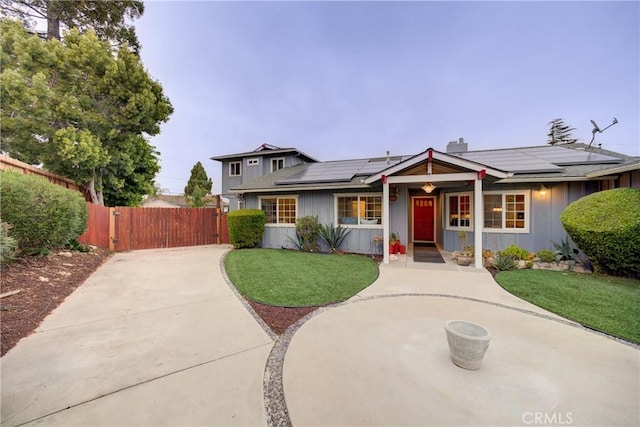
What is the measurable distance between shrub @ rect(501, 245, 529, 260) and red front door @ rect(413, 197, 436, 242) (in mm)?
4162

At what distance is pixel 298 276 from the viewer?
6008mm

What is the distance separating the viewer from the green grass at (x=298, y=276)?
15.4ft

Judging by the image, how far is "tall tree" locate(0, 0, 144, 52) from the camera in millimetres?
10172

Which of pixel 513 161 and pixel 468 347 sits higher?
Answer: pixel 513 161

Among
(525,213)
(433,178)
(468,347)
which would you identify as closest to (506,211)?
(525,213)

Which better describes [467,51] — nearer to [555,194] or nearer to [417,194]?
[417,194]

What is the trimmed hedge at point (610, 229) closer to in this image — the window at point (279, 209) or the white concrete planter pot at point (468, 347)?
Result: the white concrete planter pot at point (468, 347)

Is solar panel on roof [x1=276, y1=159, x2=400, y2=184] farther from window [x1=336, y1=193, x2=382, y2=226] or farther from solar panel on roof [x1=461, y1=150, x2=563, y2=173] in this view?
solar panel on roof [x1=461, y1=150, x2=563, y2=173]

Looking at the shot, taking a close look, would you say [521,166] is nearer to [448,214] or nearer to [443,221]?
[448,214]

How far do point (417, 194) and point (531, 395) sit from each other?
984 centimetres

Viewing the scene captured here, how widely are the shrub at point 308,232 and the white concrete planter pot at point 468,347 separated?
711 cm

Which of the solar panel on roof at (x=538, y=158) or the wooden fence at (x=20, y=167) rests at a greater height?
the solar panel on roof at (x=538, y=158)

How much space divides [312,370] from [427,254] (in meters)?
7.64

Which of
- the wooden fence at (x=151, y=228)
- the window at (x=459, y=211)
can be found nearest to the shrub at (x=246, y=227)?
the wooden fence at (x=151, y=228)
